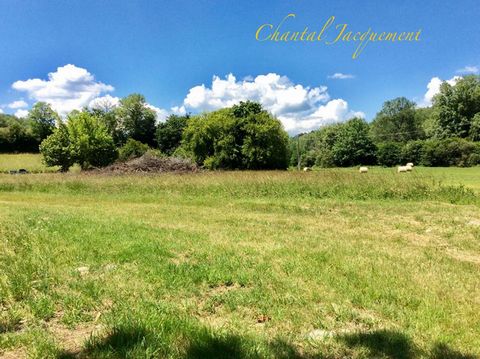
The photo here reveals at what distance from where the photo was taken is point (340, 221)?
10.8 meters

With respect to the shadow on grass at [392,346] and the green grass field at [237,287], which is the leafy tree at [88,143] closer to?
the green grass field at [237,287]

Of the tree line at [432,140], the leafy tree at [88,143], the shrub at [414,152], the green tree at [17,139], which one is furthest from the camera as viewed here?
the green tree at [17,139]

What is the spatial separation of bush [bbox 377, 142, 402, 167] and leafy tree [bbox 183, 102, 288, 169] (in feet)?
113

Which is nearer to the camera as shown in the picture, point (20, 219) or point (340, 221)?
point (20, 219)

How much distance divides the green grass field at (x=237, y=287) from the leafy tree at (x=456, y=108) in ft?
222

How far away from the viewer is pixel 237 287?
16.6ft

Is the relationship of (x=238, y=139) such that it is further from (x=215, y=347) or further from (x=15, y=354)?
(x=15, y=354)

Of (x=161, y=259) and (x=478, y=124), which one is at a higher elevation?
(x=478, y=124)

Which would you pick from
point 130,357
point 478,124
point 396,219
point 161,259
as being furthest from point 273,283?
point 478,124

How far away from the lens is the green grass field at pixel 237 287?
3.48 m

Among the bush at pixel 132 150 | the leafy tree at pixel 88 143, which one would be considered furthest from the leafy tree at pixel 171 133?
the leafy tree at pixel 88 143

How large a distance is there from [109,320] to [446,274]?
4.75 m

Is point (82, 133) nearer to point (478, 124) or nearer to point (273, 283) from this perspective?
point (273, 283)

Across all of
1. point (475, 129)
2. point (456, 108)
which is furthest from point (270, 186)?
point (456, 108)
